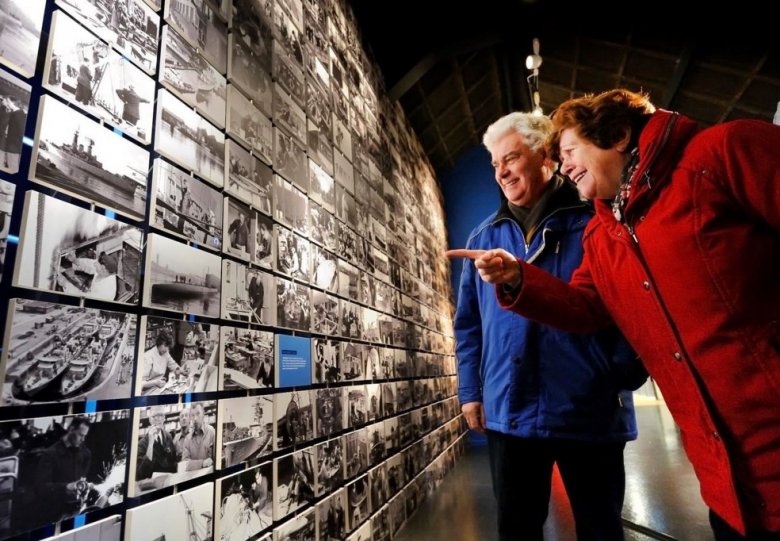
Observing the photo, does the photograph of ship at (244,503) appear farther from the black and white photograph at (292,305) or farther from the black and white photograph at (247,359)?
the black and white photograph at (292,305)

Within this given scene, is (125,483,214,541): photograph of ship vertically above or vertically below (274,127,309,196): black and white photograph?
below

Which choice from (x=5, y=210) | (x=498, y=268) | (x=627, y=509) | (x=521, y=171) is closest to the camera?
(x=5, y=210)

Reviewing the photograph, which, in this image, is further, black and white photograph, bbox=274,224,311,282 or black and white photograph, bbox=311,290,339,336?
black and white photograph, bbox=311,290,339,336

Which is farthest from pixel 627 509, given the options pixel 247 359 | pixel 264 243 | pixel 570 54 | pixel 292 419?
pixel 570 54

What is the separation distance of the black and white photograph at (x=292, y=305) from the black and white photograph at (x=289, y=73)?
2.55ft

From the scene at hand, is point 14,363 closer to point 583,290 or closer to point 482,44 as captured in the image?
point 583,290

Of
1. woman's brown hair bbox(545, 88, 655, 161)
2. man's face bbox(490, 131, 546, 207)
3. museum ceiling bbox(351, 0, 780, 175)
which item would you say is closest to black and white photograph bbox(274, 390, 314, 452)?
man's face bbox(490, 131, 546, 207)

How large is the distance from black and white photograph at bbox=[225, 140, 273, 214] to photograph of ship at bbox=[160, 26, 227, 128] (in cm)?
9

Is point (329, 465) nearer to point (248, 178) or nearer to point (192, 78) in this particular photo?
point (248, 178)

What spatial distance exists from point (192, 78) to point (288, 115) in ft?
1.82

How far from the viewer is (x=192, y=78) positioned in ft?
3.67

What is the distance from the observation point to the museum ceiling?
10.7 ft

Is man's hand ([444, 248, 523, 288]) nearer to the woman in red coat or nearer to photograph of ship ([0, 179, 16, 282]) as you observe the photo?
the woman in red coat

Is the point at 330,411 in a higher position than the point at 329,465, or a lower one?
higher
